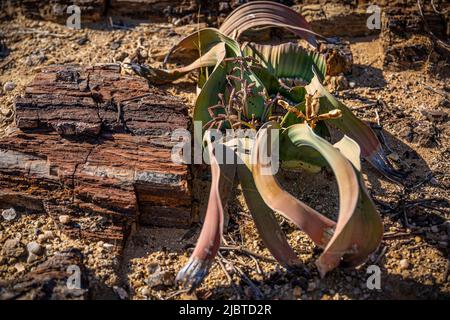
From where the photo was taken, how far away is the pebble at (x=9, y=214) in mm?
1976

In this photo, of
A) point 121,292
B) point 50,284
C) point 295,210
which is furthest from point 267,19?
point 50,284

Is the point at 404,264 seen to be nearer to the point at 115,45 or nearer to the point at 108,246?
the point at 108,246

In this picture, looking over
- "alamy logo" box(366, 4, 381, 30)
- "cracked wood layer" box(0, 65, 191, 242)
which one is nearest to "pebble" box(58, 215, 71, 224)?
"cracked wood layer" box(0, 65, 191, 242)

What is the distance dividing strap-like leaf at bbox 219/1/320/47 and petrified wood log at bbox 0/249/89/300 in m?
1.18

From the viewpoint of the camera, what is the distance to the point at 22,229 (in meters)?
Result: 1.94

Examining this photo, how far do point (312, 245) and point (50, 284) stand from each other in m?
0.85

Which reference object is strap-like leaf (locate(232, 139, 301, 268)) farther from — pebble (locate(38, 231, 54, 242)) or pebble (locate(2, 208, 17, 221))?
pebble (locate(2, 208, 17, 221))

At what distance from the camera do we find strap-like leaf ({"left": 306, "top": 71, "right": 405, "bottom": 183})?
203 centimetres

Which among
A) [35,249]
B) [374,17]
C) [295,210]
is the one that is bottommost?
[35,249]

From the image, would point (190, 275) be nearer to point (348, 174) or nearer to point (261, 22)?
point (348, 174)

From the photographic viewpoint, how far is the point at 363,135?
2.04 meters

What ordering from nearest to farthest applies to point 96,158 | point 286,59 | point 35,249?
point 35,249 → point 96,158 → point 286,59

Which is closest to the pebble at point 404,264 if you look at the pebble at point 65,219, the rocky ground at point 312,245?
the rocky ground at point 312,245
